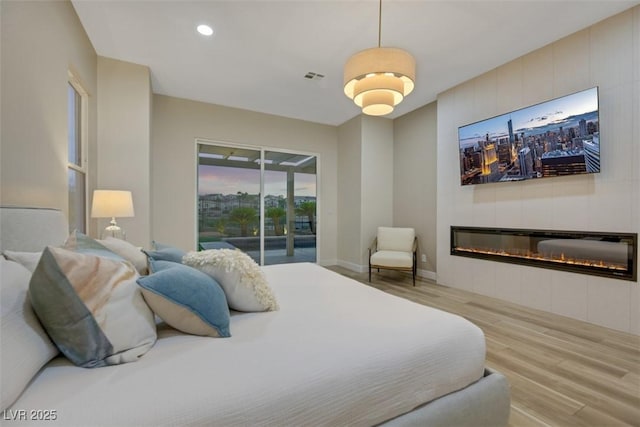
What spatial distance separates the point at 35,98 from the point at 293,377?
2.40 m

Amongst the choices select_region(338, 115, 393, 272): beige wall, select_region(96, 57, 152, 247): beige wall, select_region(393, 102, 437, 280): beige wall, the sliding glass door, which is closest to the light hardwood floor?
select_region(393, 102, 437, 280): beige wall

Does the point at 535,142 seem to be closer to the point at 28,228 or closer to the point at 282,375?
the point at 282,375

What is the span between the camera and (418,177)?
4.79 meters

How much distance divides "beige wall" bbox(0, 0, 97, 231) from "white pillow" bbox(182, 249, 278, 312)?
46.4 inches

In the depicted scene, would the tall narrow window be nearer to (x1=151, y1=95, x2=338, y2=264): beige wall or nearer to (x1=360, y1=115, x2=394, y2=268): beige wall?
(x1=151, y1=95, x2=338, y2=264): beige wall

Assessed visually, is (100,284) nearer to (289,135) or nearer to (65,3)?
(65,3)

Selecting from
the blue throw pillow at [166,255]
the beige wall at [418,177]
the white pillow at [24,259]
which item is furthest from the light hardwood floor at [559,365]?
the white pillow at [24,259]

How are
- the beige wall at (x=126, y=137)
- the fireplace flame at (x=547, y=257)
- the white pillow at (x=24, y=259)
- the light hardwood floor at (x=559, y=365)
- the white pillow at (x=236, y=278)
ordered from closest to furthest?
the white pillow at (x=24, y=259) → the white pillow at (x=236, y=278) → the light hardwood floor at (x=559, y=365) → the fireplace flame at (x=547, y=257) → the beige wall at (x=126, y=137)

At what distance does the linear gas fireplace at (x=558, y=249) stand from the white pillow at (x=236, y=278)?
317 centimetres

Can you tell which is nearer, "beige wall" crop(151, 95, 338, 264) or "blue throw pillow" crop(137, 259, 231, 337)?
"blue throw pillow" crop(137, 259, 231, 337)

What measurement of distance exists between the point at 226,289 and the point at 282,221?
405cm

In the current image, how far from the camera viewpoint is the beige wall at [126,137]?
3230mm

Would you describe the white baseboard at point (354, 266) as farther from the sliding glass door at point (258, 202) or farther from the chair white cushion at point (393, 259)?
the chair white cushion at point (393, 259)

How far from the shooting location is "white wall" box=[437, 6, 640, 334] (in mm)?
2473
